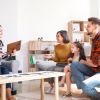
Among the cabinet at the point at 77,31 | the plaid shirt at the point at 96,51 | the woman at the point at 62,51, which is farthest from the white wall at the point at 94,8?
the plaid shirt at the point at 96,51

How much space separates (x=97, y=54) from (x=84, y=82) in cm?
41

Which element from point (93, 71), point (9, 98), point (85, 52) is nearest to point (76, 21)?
point (85, 52)

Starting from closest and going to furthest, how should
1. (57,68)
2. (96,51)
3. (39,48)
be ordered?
(96,51), (57,68), (39,48)

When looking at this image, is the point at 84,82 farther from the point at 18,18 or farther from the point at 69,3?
the point at 69,3

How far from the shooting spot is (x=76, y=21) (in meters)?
6.99

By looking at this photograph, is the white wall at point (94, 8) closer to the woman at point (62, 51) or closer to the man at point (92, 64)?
the woman at point (62, 51)

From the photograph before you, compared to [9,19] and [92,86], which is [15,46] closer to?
[92,86]

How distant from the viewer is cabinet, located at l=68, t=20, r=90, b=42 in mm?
6924

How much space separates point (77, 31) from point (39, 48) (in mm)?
1320

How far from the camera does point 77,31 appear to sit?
6984mm

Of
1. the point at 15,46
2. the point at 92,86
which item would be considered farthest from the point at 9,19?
the point at 92,86

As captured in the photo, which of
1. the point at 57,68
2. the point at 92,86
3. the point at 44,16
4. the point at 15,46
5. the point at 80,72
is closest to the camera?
the point at 92,86

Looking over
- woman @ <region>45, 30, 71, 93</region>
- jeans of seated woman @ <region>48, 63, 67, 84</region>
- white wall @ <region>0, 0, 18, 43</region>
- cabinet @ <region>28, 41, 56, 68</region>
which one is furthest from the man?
cabinet @ <region>28, 41, 56, 68</region>

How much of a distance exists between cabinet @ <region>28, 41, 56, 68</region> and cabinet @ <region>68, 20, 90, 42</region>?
0.68 metres
